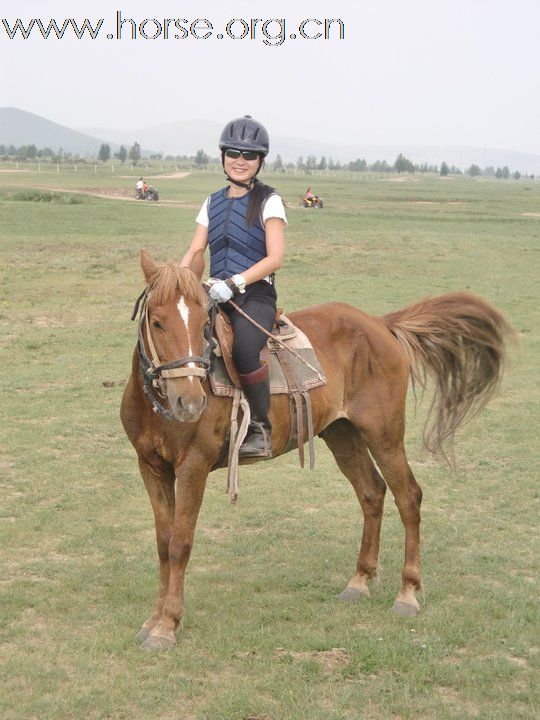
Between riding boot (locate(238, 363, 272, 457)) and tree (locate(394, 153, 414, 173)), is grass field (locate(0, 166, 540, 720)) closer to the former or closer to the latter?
riding boot (locate(238, 363, 272, 457))

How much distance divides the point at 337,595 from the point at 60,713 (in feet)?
7.78

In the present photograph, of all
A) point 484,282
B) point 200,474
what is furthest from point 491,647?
point 484,282

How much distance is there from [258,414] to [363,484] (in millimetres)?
1370

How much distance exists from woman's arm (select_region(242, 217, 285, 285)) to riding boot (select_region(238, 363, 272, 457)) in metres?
0.60

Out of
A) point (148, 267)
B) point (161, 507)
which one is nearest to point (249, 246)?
point (148, 267)

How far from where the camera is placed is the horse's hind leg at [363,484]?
6.51m

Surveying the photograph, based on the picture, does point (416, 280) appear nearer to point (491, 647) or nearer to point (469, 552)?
point (469, 552)

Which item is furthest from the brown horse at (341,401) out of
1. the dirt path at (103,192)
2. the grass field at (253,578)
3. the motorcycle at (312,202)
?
the dirt path at (103,192)

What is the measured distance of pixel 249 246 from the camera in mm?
5699

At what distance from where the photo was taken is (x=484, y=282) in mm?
21812

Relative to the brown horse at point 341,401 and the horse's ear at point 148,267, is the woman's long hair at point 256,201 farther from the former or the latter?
the horse's ear at point 148,267

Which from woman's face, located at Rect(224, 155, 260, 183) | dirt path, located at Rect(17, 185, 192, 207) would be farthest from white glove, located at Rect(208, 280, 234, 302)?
dirt path, located at Rect(17, 185, 192, 207)

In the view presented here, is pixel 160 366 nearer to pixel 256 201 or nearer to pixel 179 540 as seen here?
pixel 179 540

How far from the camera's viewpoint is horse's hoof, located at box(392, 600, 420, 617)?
602cm
